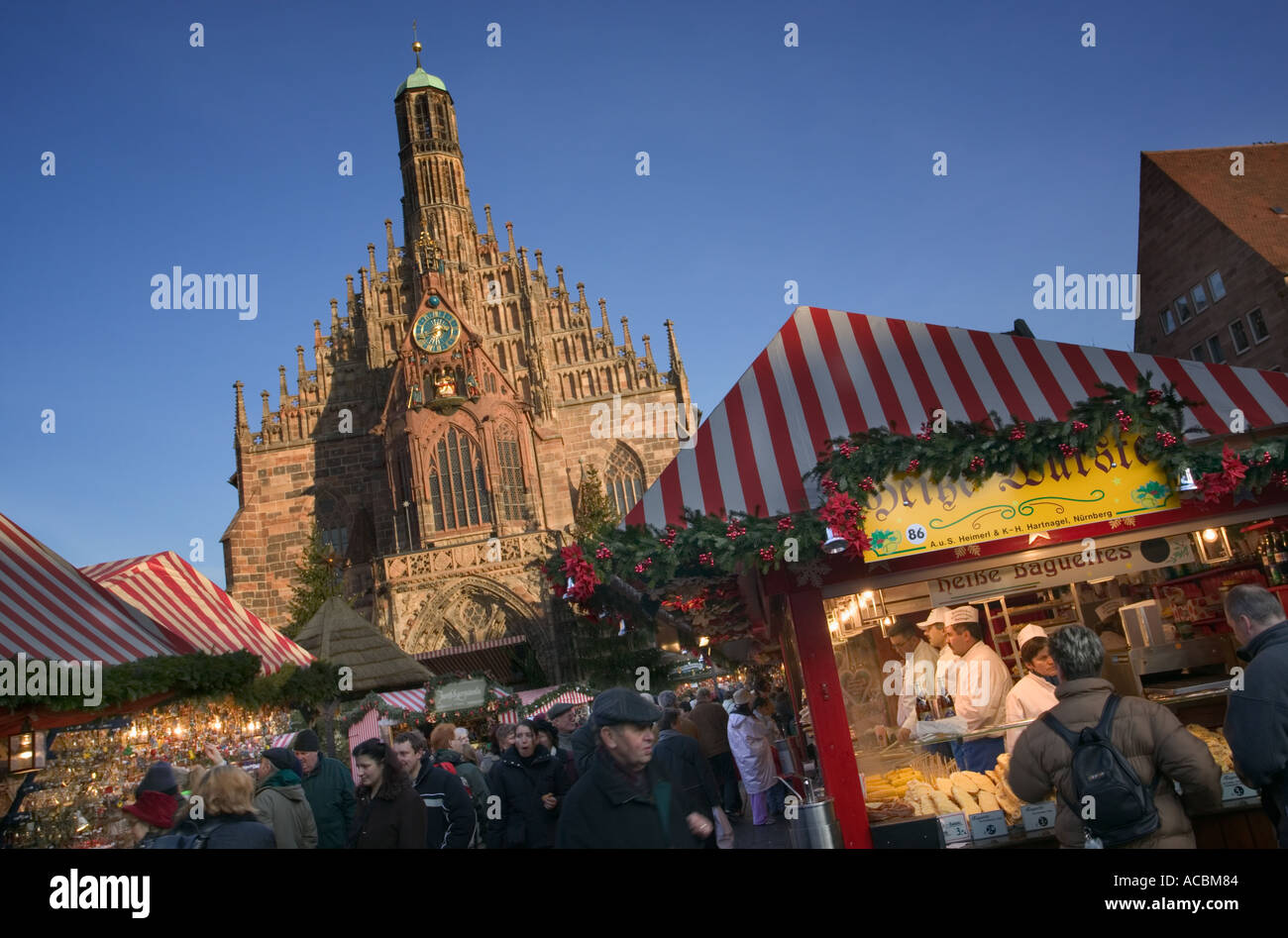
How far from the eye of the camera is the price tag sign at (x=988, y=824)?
6.62 metres

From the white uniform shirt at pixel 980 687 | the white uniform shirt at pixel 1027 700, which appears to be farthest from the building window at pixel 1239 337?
the white uniform shirt at pixel 1027 700

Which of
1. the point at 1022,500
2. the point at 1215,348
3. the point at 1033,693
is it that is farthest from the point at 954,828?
the point at 1215,348

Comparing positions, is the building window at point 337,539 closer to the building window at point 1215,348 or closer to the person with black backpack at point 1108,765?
the building window at point 1215,348

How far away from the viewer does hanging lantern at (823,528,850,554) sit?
24.4 ft

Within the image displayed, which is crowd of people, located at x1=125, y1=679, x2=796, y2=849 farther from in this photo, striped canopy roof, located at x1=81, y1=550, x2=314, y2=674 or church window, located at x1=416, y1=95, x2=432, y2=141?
church window, located at x1=416, y1=95, x2=432, y2=141

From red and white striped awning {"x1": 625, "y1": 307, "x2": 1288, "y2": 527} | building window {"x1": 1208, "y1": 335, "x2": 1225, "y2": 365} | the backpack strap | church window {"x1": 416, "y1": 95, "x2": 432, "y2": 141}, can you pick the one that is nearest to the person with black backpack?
the backpack strap

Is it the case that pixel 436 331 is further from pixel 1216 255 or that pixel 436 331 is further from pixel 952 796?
pixel 952 796

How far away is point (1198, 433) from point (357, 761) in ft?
23.0

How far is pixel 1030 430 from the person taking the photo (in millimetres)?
7762

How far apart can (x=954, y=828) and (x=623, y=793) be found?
427 centimetres

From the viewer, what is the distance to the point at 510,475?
111 feet

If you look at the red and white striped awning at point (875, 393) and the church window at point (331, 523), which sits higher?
the church window at point (331, 523)

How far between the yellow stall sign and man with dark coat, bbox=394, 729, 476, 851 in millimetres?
3725
